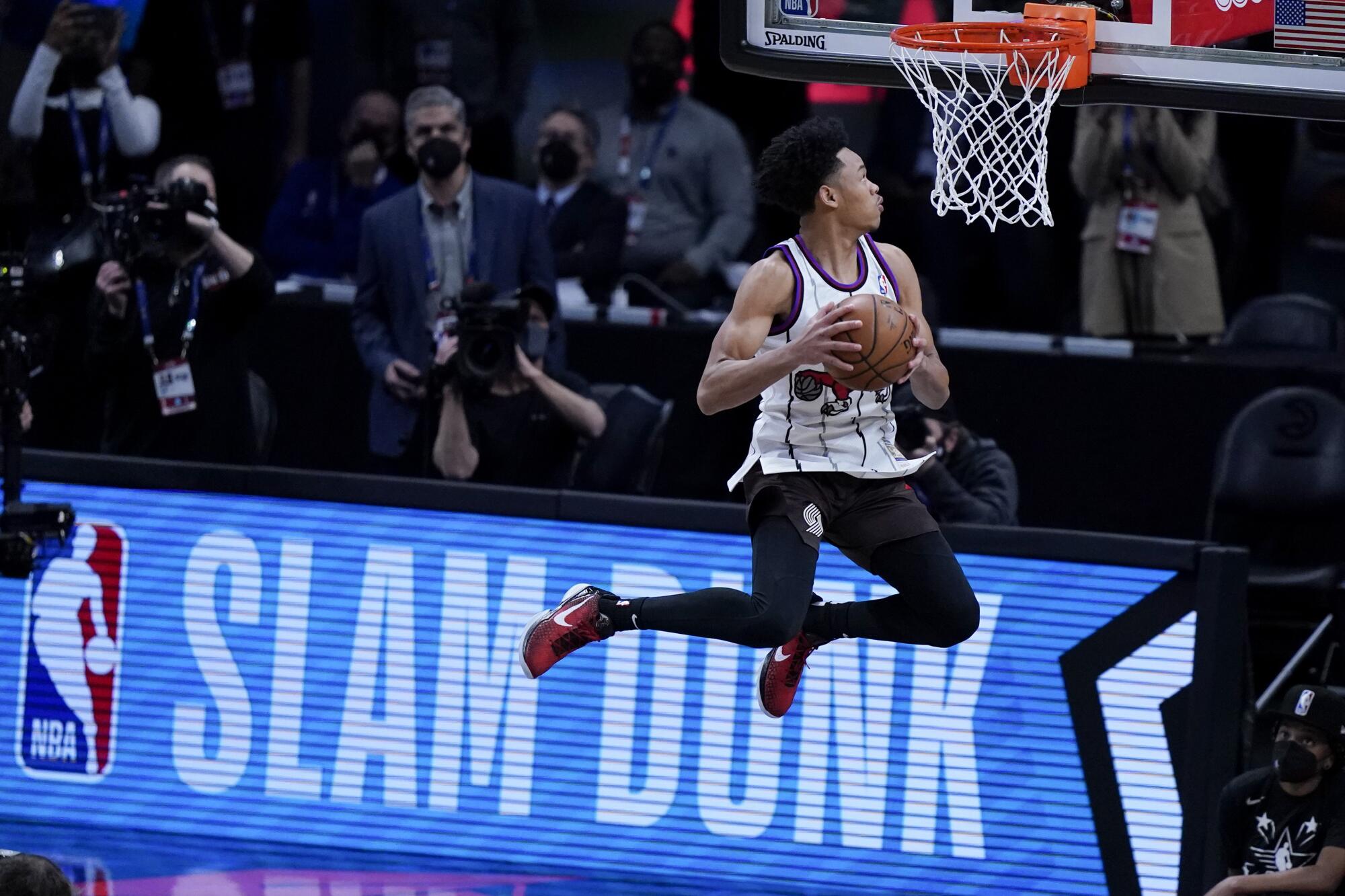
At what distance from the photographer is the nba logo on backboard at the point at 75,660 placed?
8016 millimetres

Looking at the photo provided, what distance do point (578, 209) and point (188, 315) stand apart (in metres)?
2.65

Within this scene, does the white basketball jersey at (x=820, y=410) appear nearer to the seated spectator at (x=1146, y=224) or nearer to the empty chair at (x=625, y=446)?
the empty chair at (x=625, y=446)

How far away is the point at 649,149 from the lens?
10.3 metres

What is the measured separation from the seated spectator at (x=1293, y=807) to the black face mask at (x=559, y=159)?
494 cm

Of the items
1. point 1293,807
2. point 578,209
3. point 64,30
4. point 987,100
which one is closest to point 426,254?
point 578,209

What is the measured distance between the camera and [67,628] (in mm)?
8062

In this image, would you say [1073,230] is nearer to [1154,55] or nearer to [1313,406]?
[1313,406]

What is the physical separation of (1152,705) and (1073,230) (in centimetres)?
449

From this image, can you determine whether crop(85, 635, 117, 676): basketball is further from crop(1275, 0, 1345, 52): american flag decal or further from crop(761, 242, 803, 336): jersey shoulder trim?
crop(1275, 0, 1345, 52): american flag decal

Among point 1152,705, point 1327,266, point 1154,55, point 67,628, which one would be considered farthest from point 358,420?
point 1327,266

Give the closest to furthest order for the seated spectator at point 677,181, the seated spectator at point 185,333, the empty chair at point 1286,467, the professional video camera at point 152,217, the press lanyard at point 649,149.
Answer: the professional video camera at point 152,217 → the seated spectator at point 185,333 → the empty chair at point 1286,467 → the seated spectator at point 677,181 → the press lanyard at point 649,149

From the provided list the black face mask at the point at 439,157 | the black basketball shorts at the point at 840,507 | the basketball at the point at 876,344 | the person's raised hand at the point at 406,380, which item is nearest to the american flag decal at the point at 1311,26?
the basketball at the point at 876,344

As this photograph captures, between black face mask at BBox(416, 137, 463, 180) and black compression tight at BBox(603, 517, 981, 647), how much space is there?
3.27 meters

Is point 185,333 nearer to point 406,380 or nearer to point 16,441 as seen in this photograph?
point 16,441
